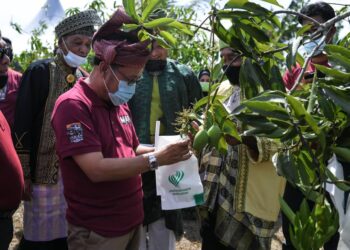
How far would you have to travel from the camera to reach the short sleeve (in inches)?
71.0

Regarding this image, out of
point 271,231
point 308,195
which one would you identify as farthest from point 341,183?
point 271,231

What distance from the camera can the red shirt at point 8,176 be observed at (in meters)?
1.98

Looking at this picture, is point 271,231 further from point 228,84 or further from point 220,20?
point 220,20

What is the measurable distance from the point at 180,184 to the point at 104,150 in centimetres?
48

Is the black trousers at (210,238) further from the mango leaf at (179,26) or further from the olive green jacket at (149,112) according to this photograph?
the mango leaf at (179,26)

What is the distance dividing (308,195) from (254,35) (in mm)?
361

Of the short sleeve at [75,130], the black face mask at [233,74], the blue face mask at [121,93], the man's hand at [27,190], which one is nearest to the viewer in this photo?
the short sleeve at [75,130]

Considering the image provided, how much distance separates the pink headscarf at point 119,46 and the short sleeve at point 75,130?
0.71ft

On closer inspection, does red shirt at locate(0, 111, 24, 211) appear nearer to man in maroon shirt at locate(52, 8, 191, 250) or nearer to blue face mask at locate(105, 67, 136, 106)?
man in maroon shirt at locate(52, 8, 191, 250)

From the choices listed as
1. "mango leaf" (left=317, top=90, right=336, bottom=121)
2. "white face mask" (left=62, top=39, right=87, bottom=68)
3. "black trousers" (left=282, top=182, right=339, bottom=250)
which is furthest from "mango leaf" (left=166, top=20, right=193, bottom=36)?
"white face mask" (left=62, top=39, right=87, bottom=68)

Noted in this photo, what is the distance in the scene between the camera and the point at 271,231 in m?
2.48

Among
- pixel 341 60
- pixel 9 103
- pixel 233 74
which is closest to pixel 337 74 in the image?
pixel 341 60

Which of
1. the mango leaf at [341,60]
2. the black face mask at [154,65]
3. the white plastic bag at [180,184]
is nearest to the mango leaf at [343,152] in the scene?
the mango leaf at [341,60]

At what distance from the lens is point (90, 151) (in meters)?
1.80
